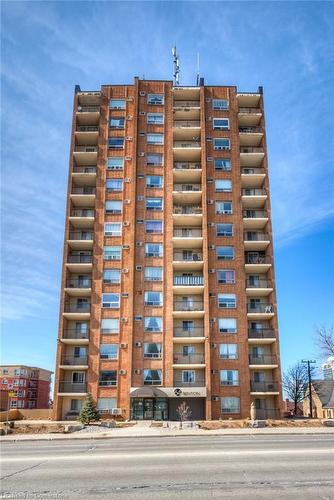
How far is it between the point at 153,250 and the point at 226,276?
8713 mm

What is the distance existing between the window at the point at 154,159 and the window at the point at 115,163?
127 inches

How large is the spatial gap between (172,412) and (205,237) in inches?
748

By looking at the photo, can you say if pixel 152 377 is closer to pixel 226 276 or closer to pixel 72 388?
pixel 72 388

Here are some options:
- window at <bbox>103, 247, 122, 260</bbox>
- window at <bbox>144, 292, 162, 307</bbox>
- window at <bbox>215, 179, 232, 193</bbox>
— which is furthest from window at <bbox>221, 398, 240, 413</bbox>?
window at <bbox>215, 179, 232, 193</bbox>

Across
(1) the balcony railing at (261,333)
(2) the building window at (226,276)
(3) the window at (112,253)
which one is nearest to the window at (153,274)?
(3) the window at (112,253)

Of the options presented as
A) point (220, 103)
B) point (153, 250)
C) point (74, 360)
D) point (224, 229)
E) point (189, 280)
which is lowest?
point (74, 360)

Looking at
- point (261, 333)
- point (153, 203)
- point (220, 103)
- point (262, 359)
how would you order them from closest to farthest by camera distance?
point (262, 359) → point (261, 333) → point (153, 203) → point (220, 103)

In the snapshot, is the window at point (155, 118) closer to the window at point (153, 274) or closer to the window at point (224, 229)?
the window at point (224, 229)

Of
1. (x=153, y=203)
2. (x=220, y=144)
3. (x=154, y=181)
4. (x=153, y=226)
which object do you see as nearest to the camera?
(x=153, y=226)

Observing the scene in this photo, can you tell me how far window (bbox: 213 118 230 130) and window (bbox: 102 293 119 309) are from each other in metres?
24.4

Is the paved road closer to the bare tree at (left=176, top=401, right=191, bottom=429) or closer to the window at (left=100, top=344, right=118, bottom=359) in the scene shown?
the bare tree at (left=176, top=401, right=191, bottom=429)

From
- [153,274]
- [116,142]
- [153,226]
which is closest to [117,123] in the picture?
[116,142]

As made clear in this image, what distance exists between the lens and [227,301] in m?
50.8

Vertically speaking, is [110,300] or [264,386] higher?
[110,300]
